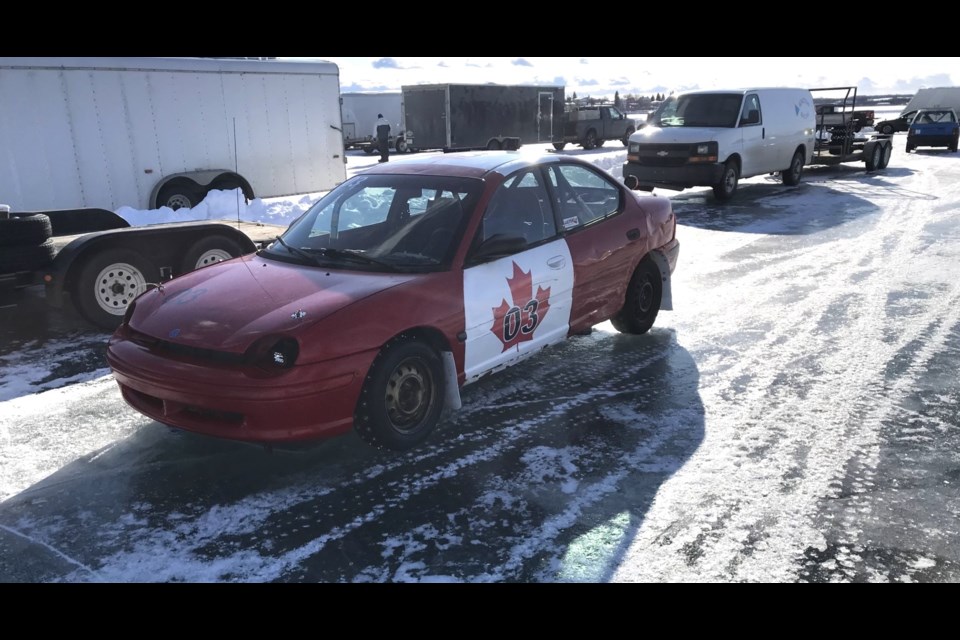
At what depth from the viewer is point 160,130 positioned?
1187 cm

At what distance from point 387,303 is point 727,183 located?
12437 mm

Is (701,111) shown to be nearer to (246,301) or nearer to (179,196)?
(179,196)

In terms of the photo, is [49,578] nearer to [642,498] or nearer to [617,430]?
[642,498]

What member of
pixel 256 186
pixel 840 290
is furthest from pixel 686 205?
pixel 256 186

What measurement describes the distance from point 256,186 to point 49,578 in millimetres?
11142

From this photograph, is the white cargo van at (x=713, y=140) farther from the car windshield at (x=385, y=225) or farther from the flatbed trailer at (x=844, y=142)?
the car windshield at (x=385, y=225)

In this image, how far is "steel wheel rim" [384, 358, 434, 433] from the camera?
4.17m

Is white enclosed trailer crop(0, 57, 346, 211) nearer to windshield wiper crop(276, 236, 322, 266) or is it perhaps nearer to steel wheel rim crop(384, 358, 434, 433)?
windshield wiper crop(276, 236, 322, 266)

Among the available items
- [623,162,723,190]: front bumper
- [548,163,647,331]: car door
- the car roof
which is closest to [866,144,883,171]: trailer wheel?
[623,162,723,190]: front bumper

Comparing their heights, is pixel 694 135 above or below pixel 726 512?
above

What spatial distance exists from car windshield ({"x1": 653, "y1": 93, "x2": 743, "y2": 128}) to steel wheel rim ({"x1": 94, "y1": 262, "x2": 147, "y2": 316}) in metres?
11.7

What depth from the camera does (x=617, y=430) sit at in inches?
183

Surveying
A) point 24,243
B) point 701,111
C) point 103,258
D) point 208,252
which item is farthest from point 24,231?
point 701,111

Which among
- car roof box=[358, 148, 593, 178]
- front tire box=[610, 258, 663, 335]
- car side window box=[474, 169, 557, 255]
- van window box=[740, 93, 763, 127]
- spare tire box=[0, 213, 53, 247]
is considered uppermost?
van window box=[740, 93, 763, 127]
